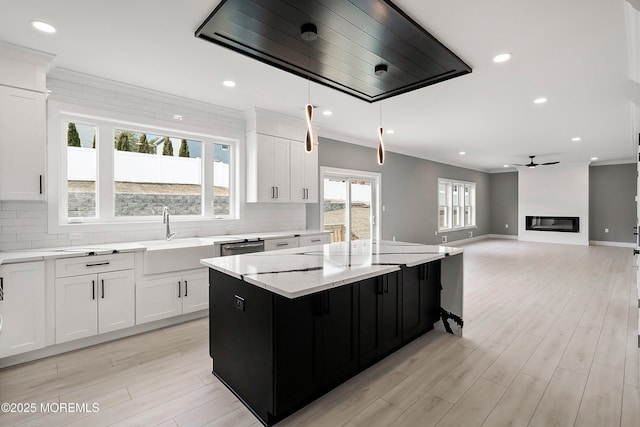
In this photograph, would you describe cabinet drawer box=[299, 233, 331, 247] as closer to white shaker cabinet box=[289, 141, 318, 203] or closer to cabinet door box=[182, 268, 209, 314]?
white shaker cabinet box=[289, 141, 318, 203]

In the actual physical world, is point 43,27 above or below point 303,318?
Result: above

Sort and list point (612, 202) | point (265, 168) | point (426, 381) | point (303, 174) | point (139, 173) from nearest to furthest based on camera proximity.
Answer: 1. point (426, 381)
2. point (139, 173)
3. point (265, 168)
4. point (303, 174)
5. point (612, 202)

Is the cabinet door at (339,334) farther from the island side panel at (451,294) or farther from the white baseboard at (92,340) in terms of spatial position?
the white baseboard at (92,340)

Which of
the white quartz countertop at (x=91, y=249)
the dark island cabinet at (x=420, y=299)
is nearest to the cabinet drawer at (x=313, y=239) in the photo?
the white quartz countertop at (x=91, y=249)

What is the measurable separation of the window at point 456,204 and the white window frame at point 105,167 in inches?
268

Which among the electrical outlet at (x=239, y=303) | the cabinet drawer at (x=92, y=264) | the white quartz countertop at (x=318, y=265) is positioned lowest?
the electrical outlet at (x=239, y=303)

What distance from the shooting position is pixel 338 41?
7.92 ft

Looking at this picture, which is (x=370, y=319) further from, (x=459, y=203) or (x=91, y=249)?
(x=459, y=203)

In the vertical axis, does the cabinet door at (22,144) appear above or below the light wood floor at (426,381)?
above

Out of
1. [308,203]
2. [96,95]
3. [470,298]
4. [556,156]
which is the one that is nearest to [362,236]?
[308,203]

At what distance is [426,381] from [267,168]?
3332mm

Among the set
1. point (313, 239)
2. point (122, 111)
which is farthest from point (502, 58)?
point (122, 111)

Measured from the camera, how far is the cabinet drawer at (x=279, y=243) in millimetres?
4156

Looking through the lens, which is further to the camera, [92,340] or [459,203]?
[459,203]
